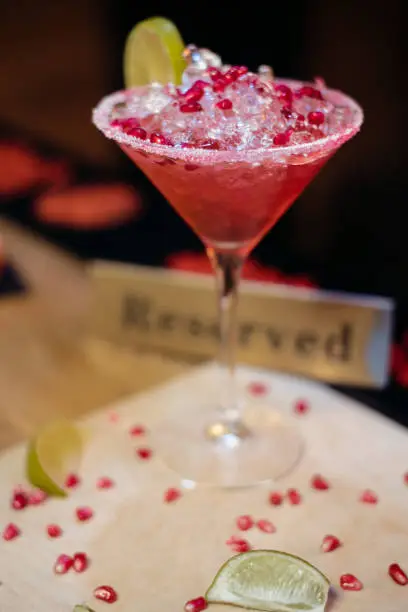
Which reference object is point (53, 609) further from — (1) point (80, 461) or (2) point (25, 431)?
(2) point (25, 431)

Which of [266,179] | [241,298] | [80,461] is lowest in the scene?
[80,461]

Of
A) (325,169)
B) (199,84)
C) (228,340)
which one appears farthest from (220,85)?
(325,169)

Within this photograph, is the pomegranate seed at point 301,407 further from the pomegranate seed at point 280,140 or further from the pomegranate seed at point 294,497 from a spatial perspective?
the pomegranate seed at point 280,140

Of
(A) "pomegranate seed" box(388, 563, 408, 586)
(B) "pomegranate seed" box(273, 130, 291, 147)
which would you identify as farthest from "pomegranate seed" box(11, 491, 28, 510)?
(B) "pomegranate seed" box(273, 130, 291, 147)

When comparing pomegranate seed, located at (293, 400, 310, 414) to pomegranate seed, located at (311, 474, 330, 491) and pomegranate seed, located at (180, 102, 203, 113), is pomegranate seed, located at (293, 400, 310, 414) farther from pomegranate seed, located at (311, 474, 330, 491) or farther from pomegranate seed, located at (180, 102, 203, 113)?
pomegranate seed, located at (180, 102, 203, 113)

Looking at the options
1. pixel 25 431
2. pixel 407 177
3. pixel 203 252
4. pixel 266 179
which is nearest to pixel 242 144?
pixel 266 179

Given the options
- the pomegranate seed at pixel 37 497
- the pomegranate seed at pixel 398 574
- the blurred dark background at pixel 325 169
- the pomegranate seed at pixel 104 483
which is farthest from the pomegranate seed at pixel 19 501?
the blurred dark background at pixel 325 169

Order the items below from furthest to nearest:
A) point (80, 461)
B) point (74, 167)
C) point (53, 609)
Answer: point (74, 167)
point (80, 461)
point (53, 609)
